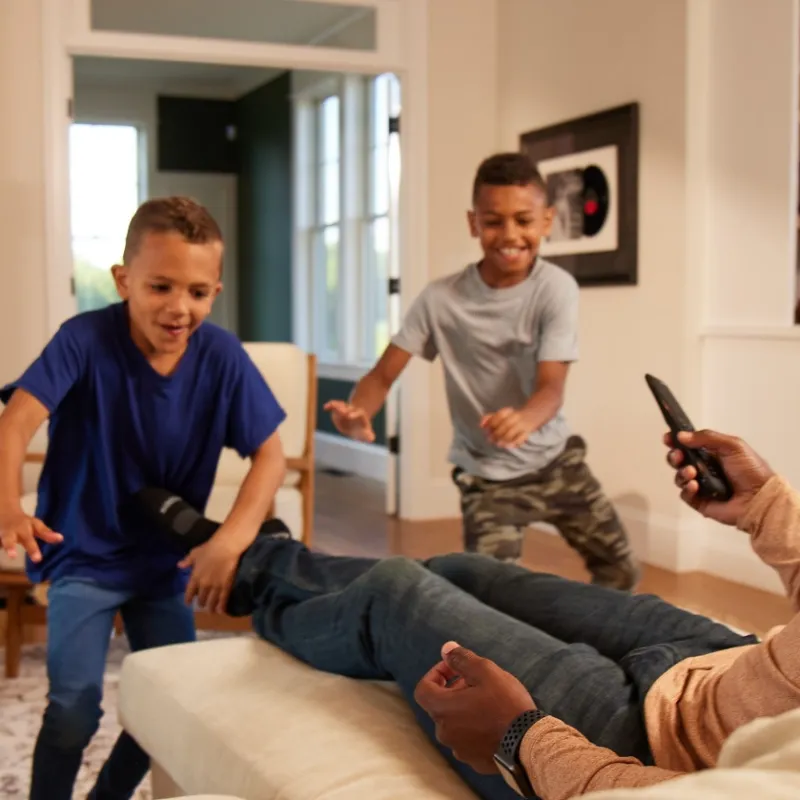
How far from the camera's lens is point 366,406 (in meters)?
2.43

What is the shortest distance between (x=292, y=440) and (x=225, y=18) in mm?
2538

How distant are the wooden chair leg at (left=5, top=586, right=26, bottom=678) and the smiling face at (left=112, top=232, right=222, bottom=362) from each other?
138 centimetres

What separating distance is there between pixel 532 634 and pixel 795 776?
3.00ft

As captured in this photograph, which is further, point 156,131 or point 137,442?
point 156,131

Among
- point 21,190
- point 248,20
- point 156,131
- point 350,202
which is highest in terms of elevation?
point 156,131

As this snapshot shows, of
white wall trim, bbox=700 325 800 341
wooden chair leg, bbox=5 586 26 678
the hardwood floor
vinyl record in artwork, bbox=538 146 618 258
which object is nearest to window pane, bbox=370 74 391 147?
vinyl record in artwork, bbox=538 146 618 258

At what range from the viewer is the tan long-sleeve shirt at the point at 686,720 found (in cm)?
110

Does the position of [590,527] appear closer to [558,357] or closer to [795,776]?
[558,357]

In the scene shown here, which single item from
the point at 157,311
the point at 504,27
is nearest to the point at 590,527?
the point at 157,311

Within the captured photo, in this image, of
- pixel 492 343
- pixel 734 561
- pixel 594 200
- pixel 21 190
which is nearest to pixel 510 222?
pixel 492 343

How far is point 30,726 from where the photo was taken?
97.3 inches

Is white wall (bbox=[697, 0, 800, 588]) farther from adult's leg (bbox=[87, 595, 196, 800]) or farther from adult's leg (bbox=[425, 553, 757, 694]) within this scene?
adult's leg (bbox=[87, 595, 196, 800])

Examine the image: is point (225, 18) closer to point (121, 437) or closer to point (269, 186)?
point (269, 186)

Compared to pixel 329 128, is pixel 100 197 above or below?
below
